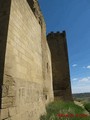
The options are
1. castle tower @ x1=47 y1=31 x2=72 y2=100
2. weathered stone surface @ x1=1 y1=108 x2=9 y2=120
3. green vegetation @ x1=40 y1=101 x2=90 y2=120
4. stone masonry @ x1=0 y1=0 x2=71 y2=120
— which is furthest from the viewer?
castle tower @ x1=47 y1=31 x2=72 y2=100

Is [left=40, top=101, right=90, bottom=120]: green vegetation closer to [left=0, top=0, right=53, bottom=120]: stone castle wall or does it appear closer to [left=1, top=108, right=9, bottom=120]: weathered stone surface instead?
[left=0, top=0, right=53, bottom=120]: stone castle wall

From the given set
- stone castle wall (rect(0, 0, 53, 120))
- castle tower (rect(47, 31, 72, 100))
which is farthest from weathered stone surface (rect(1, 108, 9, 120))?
castle tower (rect(47, 31, 72, 100))

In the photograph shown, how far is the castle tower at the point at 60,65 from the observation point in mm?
15367

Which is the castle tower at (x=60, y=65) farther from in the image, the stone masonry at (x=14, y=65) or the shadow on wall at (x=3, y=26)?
the shadow on wall at (x=3, y=26)

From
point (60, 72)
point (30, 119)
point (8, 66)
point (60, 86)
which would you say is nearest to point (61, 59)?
point (60, 72)

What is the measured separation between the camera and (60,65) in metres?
16.3

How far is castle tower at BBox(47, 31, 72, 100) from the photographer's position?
15.4 m

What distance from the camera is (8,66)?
318 centimetres

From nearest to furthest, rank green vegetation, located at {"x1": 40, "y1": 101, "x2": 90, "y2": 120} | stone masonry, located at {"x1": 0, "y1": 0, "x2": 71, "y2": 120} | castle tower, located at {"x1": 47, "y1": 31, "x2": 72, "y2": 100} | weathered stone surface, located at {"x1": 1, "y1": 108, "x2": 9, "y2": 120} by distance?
weathered stone surface, located at {"x1": 1, "y1": 108, "x2": 9, "y2": 120} < stone masonry, located at {"x1": 0, "y1": 0, "x2": 71, "y2": 120} < green vegetation, located at {"x1": 40, "y1": 101, "x2": 90, "y2": 120} < castle tower, located at {"x1": 47, "y1": 31, "x2": 72, "y2": 100}

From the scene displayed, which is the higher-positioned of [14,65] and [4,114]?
[14,65]

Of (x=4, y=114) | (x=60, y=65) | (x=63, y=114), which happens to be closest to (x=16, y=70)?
(x=4, y=114)

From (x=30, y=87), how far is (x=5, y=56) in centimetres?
180

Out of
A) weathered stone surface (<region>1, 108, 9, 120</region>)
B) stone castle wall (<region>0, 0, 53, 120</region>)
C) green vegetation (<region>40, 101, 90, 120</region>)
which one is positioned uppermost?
stone castle wall (<region>0, 0, 53, 120</region>)

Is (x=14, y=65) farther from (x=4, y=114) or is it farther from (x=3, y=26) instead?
(x=4, y=114)
